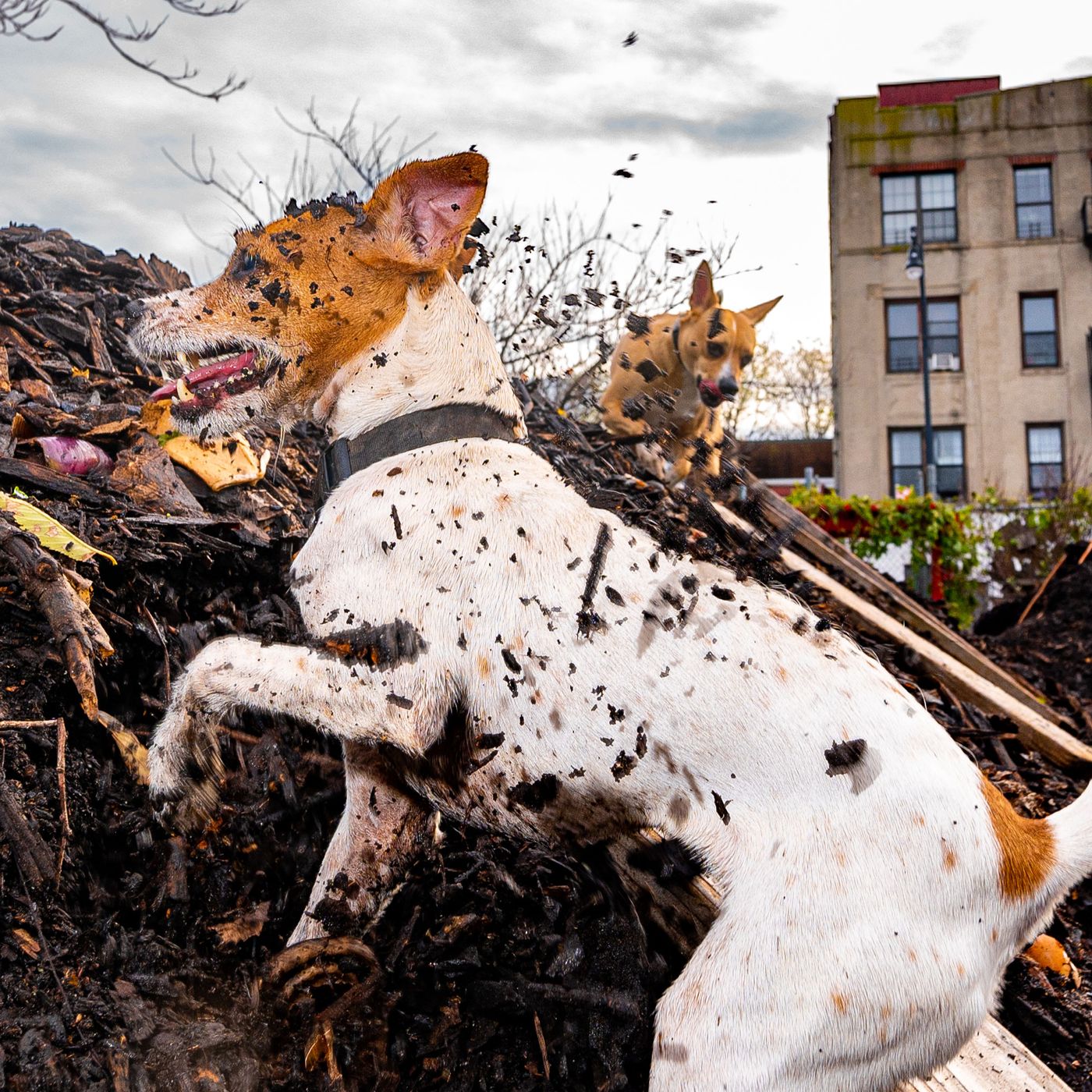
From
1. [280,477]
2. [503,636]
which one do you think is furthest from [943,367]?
[503,636]

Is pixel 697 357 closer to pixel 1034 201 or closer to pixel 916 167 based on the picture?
pixel 916 167

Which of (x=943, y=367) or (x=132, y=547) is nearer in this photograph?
(x=132, y=547)

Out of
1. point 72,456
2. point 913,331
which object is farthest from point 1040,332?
point 72,456

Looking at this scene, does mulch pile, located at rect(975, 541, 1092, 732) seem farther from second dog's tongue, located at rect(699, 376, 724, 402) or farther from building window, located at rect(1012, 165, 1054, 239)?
building window, located at rect(1012, 165, 1054, 239)

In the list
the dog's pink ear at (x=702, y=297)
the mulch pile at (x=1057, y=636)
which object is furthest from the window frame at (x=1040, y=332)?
the dog's pink ear at (x=702, y=297)

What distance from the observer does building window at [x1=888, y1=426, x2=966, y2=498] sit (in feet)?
85.6

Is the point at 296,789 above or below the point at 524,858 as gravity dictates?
above

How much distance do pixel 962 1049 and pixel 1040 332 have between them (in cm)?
2762

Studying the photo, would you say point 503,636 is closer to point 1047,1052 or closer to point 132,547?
point 132,547

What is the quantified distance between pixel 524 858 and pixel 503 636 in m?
1.14

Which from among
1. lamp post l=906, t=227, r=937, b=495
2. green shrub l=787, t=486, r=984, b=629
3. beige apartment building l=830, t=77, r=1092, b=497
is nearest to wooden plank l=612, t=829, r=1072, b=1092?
green shrub l=787, t=486, r=984, b=629

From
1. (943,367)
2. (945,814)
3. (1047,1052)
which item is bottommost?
(1047,1052)

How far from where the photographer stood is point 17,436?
3797 millimetres

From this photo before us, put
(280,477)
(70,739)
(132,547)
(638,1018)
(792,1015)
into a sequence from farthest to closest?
(280,477) → (132,547) → (70,739) → (638,1018) → (792,1015)
